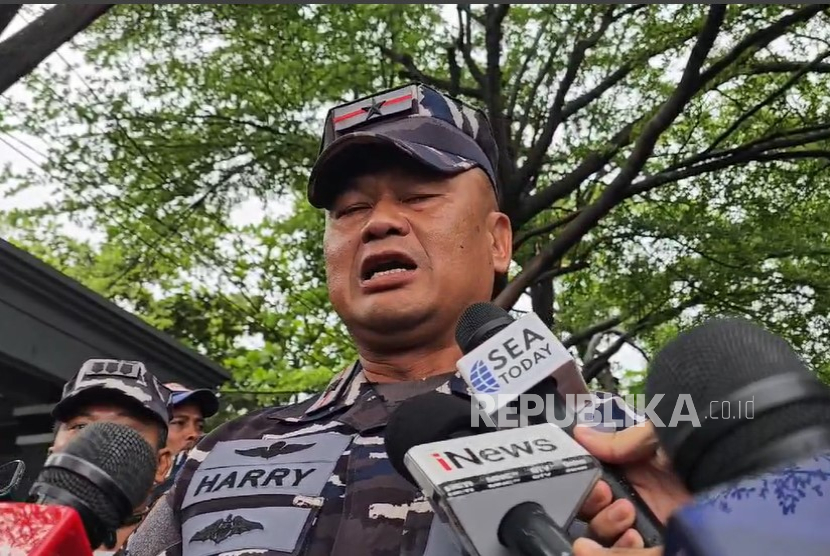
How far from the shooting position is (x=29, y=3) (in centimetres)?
406

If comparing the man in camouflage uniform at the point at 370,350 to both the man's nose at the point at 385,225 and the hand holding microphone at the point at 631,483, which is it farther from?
the hand holding microphone at the point at 631,483

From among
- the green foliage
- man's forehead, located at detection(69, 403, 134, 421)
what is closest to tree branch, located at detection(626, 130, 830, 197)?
the green foliage

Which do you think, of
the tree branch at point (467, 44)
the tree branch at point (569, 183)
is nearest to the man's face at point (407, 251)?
the tree branch at point (569, 183)

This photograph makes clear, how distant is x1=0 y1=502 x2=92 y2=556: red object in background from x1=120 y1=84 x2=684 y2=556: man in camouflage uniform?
20.6 inches

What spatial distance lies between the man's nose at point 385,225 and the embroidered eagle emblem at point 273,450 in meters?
0.47

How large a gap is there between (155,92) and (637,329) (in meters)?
4.86

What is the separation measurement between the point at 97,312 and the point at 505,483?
6554 millimetres

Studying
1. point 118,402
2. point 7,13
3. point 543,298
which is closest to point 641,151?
point 543,298

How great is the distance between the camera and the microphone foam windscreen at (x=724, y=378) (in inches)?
29.6

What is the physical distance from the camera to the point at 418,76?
759cm

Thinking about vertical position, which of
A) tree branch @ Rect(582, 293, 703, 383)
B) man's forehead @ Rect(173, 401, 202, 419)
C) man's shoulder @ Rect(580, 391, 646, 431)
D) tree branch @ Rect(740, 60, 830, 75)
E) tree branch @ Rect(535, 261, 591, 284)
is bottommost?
man's shoulder @ Rect(580, 391, 646, 431)

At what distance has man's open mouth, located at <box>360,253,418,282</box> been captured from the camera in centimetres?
196

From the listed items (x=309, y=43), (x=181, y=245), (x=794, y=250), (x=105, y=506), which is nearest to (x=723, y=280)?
(x=794, y=250)

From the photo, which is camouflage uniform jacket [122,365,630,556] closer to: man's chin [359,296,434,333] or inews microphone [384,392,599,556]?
man's chin [359,296,434,333]
